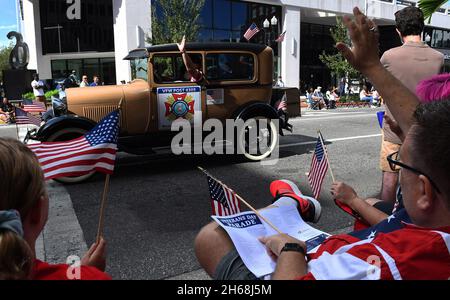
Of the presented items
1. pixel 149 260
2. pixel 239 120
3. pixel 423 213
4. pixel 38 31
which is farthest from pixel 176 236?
pixel 38 31

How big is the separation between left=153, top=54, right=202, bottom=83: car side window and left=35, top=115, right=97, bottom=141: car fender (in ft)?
4.64

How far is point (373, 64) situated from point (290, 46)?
28.4 meters

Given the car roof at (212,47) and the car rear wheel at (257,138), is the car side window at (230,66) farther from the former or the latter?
the car rear wheel at (257,138)

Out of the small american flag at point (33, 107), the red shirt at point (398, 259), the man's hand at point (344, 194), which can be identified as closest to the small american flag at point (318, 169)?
the man's hand at point (344, 194)

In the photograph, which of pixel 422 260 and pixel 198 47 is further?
pixel 198 47

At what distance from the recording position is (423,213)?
1.26m

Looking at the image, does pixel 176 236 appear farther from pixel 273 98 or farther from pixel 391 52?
pixel 273 98

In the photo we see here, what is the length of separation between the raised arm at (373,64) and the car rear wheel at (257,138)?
5.36m

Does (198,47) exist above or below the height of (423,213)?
above

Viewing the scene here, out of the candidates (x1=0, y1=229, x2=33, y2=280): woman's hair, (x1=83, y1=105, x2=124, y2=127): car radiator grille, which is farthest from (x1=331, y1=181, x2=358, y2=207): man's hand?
(x1=83, y1=105, x2=124, y2=127): car radiator grille

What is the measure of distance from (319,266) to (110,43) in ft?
98.3

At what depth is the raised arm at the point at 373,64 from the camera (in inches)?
67.9

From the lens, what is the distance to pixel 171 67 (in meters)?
7.00
